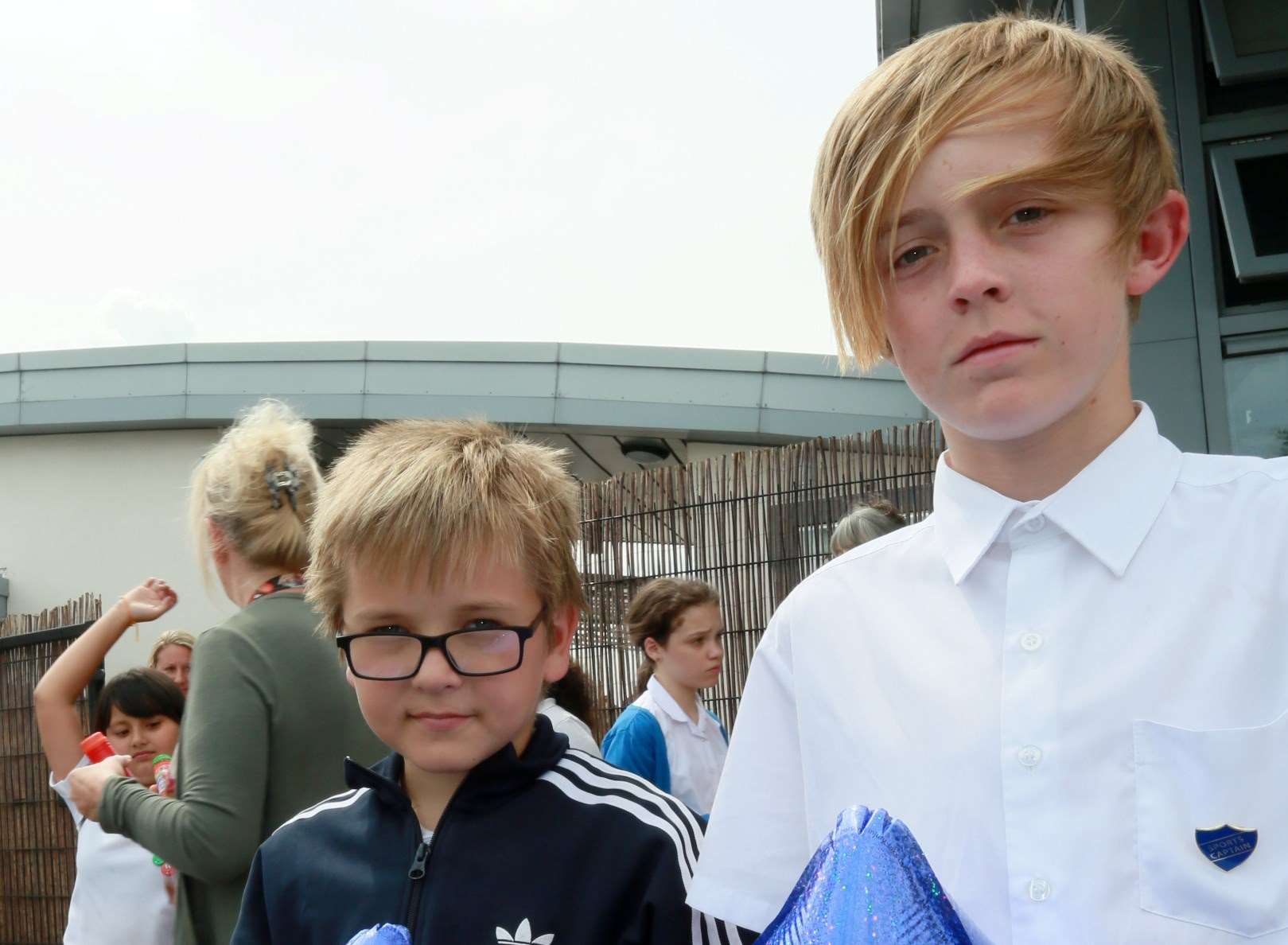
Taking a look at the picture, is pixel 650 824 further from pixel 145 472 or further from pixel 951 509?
pixel 145 472

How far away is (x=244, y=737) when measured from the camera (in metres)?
2.26

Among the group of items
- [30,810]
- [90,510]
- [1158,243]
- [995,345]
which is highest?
[90,510]

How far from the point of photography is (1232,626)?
1030 millimetres

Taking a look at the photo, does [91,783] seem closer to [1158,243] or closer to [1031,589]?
[1031,589]

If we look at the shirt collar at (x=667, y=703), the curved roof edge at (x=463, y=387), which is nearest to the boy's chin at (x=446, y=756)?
the shirt collar at (x=667, y=703)

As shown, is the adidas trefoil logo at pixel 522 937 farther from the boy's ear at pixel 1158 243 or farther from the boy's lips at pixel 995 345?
the boy's ear at pixel 1158 243

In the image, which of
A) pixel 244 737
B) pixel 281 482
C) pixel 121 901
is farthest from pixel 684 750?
pixel 244 737

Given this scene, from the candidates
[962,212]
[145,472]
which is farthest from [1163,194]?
[145,472]

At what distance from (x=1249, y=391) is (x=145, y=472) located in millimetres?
9902

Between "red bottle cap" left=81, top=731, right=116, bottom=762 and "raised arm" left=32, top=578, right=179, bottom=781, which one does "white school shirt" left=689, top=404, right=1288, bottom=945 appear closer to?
"red bottle cap" left=81, top=731, right=116, bottom=762

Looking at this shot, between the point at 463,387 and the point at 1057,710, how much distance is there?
10142mm

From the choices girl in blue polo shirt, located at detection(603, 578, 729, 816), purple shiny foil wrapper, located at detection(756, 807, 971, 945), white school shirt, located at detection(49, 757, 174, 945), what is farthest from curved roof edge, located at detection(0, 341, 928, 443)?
purple shiny foil wrapper, located at detection(756, 807, 971, 945)

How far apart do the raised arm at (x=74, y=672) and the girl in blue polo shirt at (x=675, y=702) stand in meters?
1.81

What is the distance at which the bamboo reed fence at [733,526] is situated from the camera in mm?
5555
